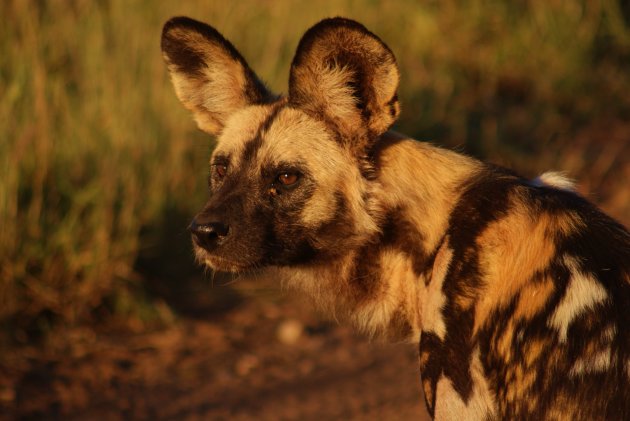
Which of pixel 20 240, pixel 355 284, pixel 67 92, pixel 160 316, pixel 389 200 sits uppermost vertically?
pixel 389 200

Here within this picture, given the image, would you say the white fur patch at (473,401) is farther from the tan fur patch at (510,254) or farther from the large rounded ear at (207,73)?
the large rounded ear at (207,73)

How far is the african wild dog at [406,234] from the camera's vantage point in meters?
2.07

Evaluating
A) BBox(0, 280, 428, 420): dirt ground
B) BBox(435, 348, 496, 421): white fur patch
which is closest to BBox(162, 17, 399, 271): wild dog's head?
BBox(435, 348, 496, 421): white fur patch

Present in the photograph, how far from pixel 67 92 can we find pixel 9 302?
1.19 meters

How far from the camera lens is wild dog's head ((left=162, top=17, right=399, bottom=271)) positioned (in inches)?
100

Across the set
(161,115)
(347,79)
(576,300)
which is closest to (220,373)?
(161,115)

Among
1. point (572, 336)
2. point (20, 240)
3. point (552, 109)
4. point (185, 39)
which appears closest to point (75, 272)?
A: point (20, 240)

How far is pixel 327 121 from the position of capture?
8.92 ft

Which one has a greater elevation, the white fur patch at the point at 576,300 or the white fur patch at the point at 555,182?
the white fur patch at the point at 555,182

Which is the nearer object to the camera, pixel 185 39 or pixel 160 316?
pixel 185 39

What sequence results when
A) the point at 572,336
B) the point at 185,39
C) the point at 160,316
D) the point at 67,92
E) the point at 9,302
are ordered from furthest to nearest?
the point at 67,92
the point at 160,316
the point at 9,302
the point at 185,39
the point at 572,336

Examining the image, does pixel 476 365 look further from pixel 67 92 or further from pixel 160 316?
pixel 67 92

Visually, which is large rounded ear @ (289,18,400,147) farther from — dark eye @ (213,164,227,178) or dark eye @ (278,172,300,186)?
dark eye @ (213,164,227,178)

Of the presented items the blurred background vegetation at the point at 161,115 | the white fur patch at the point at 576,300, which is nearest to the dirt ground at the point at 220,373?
the blurred background vegetation at the point at 161,115
